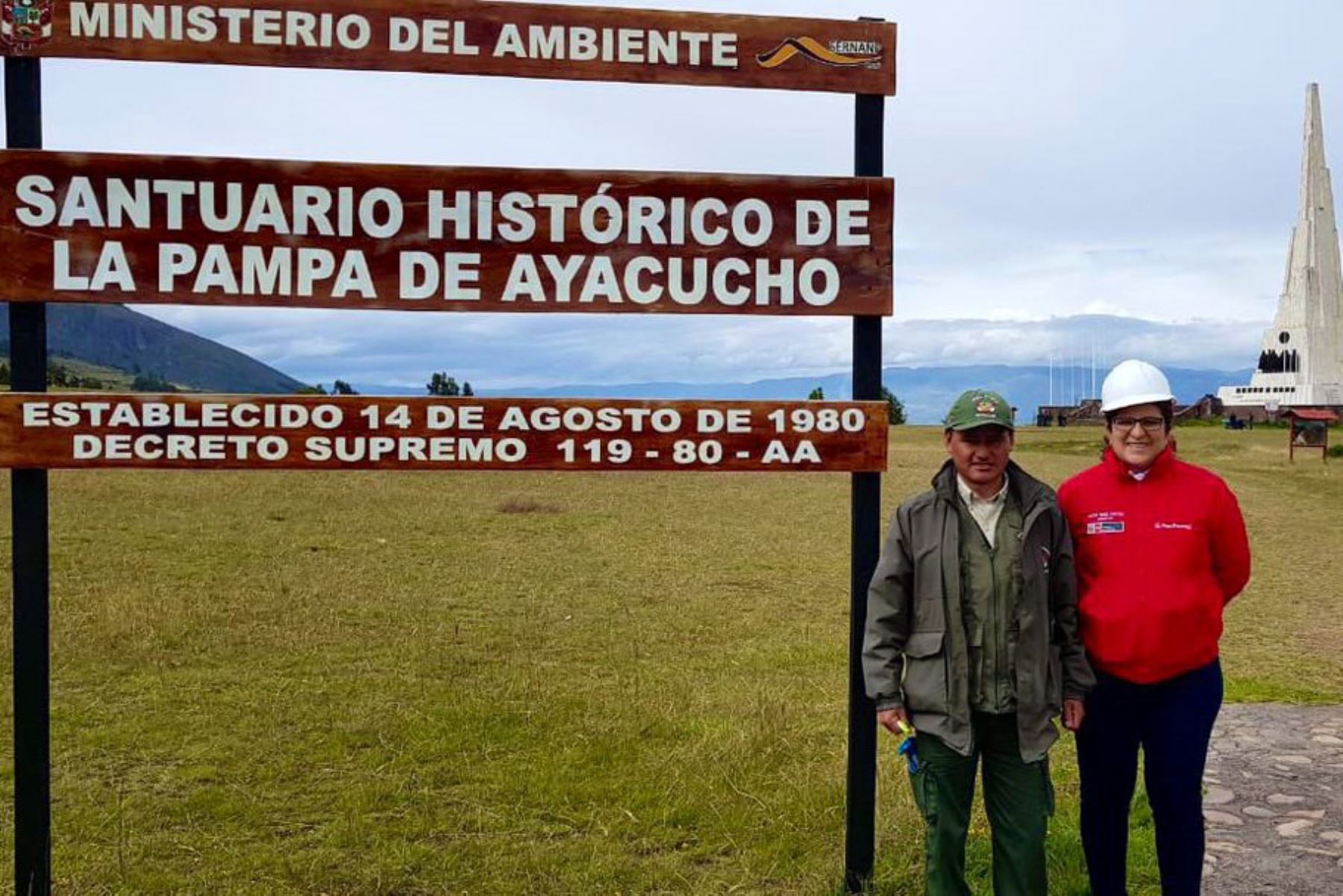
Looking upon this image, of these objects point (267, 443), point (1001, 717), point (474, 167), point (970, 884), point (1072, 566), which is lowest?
point (970, 884)

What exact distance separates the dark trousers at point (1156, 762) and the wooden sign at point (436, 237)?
1.78m

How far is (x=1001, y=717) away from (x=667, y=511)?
17215 millimetres

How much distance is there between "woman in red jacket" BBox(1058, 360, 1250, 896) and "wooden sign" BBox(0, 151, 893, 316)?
1.22 m

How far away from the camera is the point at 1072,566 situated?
380cm

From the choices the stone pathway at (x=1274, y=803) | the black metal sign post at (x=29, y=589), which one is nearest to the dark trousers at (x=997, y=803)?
the stone pathway at (x=1274, y=803)

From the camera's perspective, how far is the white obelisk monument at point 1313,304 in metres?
66.3

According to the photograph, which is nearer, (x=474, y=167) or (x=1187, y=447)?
(x=474, y=167)

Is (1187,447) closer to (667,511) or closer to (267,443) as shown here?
A: (667,511)

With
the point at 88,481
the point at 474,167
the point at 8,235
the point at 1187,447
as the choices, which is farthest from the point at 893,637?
the point at 1187,447

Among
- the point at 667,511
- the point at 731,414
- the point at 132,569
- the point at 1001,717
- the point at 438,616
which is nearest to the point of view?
the point at 1001,717

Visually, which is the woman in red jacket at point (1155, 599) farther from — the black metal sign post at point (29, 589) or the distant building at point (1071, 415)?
the distant building at point (1071, 415)

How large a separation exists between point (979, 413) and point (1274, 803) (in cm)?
325

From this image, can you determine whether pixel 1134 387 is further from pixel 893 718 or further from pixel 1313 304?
pixel 1313 304

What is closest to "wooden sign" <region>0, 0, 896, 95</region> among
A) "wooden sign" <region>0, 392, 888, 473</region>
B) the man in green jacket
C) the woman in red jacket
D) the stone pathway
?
"wooden sign" <region>0, 392, 888, 473</region>
